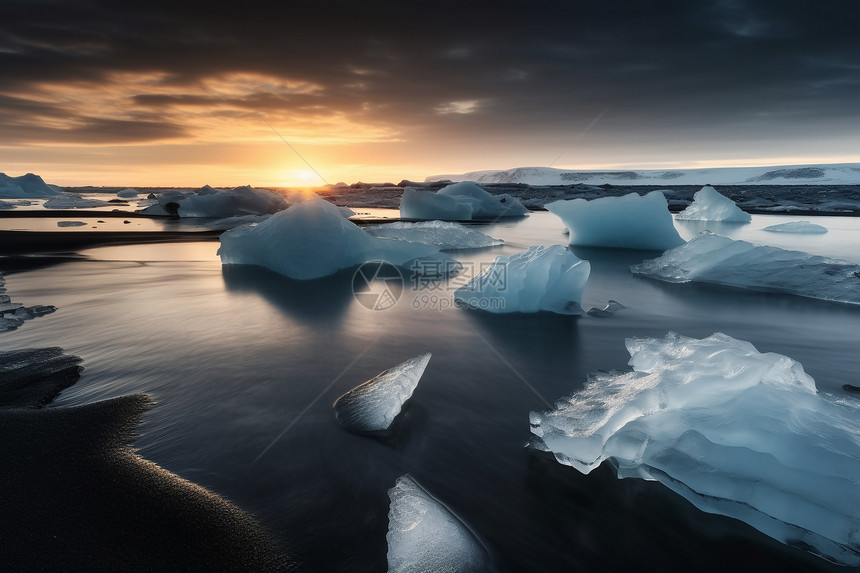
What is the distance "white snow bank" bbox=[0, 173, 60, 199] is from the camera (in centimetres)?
3322

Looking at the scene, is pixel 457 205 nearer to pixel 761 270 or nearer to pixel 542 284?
pixel 761 270

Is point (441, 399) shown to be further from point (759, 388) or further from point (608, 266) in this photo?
point (608, 266)

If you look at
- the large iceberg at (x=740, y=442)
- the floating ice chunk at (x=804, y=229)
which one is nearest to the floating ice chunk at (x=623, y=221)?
the floating ice chunk at (x=804, y=229)

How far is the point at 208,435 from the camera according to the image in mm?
2080

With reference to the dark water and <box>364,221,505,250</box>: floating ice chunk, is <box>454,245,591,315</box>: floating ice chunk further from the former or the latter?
<box>364,221,505,250</box>: floating ice chunk

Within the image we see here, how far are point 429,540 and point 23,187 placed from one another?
49159mm

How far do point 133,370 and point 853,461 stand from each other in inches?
149

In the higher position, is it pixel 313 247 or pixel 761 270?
pixel 313 247

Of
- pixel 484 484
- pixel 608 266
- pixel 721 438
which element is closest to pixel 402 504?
pixel 484 484

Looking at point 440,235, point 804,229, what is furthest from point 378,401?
point 804,229
